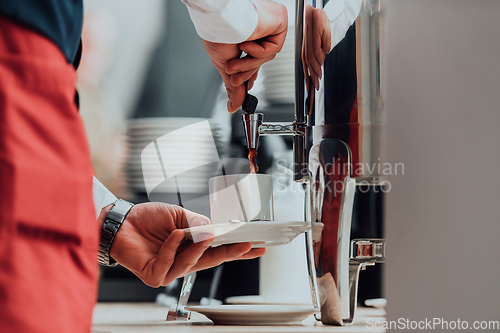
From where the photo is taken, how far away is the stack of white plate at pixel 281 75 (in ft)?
1.52

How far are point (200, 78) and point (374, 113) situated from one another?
0.40 metres

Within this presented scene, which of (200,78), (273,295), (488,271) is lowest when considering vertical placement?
(273,295)

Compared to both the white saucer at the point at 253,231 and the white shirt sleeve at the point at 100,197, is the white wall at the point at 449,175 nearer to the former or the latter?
the white saucer at the point at 253,231

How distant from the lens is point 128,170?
0.54 metres

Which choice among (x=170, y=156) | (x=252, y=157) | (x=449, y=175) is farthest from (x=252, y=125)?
(x=449, y=175)

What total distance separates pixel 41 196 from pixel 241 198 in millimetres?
174

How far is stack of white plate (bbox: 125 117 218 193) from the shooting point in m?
0.41

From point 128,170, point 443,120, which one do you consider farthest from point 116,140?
point 443,120

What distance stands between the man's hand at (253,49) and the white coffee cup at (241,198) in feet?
0.38

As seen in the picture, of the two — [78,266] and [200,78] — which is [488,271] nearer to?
[78,266]

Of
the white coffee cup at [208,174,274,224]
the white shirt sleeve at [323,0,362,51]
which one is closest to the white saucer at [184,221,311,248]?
the white coffee cup at [208,174,274,224]

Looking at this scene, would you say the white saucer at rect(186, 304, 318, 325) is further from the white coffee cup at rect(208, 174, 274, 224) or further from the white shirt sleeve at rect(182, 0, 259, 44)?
the white shirt sleeve at rect(182, 0, 259, 44)

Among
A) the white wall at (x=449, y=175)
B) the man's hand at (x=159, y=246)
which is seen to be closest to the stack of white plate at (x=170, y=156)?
the man's hand at (x=159, y=246)

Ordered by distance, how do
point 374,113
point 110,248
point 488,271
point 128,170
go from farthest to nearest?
point 128,170, point 110,248, point 374,113, point 488,271
